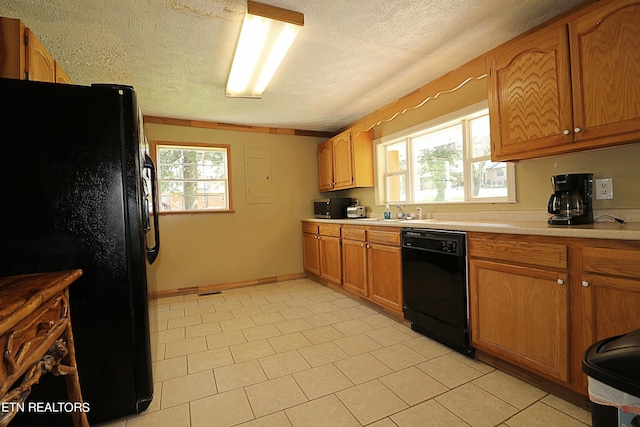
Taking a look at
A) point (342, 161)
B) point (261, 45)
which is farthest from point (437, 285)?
point (342, 161)

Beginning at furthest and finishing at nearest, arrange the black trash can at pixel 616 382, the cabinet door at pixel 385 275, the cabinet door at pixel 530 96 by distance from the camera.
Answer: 1. the cabinet door at pixel 385 275
2. the cabinet door at pixel 530 96
3. the black trash can at pixel 616 382

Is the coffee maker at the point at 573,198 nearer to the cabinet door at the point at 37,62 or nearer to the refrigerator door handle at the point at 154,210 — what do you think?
the refrigerator door handle at the point at 154,210

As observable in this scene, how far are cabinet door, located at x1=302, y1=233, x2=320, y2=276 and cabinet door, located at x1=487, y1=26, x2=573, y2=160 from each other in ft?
9.04

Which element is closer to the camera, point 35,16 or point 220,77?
point 35,16

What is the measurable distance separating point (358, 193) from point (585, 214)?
9.62 feet

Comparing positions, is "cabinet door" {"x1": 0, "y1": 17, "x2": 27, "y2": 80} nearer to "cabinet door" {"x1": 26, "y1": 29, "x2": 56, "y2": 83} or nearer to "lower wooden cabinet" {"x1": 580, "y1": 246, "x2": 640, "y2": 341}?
"cabinet door" {"x1": 26, "y1": 29, "x2": 56, "y2": 83}

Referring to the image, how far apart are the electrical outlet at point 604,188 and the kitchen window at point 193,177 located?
4.02 m

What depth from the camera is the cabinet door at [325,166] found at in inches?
181

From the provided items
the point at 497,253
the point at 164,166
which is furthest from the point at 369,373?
the point at 164,166

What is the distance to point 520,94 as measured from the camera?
2.01 m

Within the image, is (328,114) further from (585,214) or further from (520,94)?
(585,214)

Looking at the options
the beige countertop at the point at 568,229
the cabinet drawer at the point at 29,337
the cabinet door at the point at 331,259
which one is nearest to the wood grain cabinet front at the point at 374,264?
the cabinet door at the point at 331,259

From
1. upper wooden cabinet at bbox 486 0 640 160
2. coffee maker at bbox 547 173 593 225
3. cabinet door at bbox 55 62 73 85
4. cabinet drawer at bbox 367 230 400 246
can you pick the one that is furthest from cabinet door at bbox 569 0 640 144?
cabinet door at bbox 55 62 73 85

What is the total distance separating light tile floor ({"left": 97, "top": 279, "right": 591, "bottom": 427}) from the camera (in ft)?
5.15
